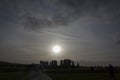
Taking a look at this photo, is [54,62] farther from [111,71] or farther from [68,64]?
[111,71]

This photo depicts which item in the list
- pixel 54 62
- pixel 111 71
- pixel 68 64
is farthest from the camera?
pixel 54 62

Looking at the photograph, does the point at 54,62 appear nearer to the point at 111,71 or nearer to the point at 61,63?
the point at 61,63

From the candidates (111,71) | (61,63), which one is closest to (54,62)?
(61,63)

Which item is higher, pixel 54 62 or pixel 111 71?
pixel 54 62

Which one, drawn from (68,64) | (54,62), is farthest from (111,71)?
(54,62)

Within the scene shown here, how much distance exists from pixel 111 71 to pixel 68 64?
3212 inches

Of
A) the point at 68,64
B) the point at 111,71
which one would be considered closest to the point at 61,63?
the point at 68,64

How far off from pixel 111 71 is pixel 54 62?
305ft

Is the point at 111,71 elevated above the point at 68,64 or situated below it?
below

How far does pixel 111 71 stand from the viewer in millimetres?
32000

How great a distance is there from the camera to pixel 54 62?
4884 inches

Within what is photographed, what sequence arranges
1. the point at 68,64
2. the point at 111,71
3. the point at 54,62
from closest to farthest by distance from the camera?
the point at 111,71 < the point at 68,64 < the point at 54,62

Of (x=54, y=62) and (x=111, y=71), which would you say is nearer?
(x=111, y=71)

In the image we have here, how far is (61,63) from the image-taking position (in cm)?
11762
